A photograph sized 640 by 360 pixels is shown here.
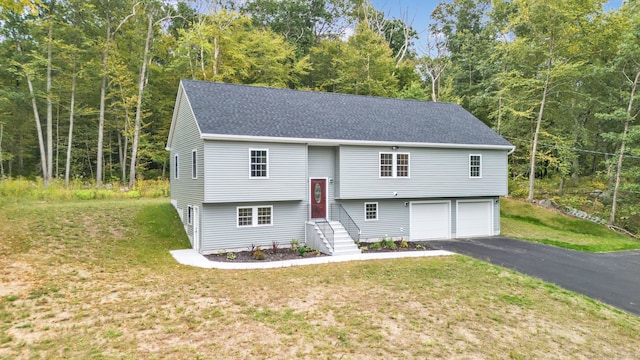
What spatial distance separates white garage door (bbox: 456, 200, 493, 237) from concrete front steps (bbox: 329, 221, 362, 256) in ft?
23.5

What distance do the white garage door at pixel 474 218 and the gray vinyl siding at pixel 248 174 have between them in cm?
900

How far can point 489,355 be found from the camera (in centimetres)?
639

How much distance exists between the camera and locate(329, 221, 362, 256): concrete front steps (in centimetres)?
1437

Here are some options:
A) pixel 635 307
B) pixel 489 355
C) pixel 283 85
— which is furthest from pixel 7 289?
pixel 283 85

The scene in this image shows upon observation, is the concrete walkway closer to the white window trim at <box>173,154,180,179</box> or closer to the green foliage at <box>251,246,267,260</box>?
the green foliage at <box>251,246,267,260</box>

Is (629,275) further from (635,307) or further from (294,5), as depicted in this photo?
(294,5)

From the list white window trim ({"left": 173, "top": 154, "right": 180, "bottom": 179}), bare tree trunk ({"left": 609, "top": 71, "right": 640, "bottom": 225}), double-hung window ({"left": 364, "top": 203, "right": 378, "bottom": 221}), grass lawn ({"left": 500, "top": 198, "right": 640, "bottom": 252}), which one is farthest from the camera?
bare tree trunk ({"left": 609, "top": 71, "right": 640, "bottom": 225})

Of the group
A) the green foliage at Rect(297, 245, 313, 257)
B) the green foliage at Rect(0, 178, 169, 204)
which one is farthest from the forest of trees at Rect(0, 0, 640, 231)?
the green foliage at Rect(297, 245, 313, 257)

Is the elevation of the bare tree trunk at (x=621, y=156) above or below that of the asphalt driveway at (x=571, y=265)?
above

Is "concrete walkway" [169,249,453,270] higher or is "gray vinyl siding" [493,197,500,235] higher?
"gray vinyl siding" [493,197,500,235]

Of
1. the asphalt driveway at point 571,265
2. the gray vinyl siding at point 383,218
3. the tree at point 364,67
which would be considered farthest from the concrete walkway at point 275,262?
the tree at point 364,67

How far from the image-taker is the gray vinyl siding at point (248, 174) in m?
13.9

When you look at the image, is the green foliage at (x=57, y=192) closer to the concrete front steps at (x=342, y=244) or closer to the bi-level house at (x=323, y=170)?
the bi-level house at (x=323, y=170)

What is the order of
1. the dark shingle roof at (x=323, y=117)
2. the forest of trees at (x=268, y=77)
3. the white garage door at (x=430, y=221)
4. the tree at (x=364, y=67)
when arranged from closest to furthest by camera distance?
1. the dark shingle roof at (x=323, y=117)
2. the white garage door at (x=430, y=221)
3. the forest of trees at (x=268, y=77)
4. the tree at (x=364, y=67)
